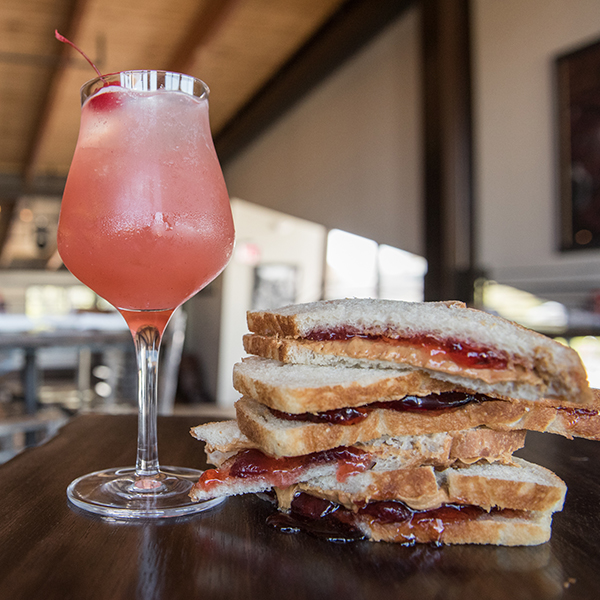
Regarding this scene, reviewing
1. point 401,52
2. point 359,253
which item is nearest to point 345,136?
point 401,52

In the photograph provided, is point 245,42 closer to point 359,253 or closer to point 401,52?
point 401,52

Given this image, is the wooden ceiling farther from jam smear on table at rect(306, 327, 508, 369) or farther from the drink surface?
jam smear on table at rect(306, 327, 508, 369)

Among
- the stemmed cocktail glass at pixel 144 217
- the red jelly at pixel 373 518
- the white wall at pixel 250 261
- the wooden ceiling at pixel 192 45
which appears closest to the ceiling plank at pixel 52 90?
the wooden ceiling at pixel 192 45

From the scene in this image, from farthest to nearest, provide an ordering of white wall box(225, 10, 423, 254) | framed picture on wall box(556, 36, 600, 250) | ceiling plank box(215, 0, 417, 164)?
ceiling plank box(215, 0, 417, 164)
white wall box(225, 10, 423, 254)
framed picture on wall box(556, 36, 600, 250)

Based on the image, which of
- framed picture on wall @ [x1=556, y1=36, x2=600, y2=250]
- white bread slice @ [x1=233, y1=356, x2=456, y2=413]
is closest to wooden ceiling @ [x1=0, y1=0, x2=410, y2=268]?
framed picture on wall @ [x1=556, y1=36, x2=600, y2=250]

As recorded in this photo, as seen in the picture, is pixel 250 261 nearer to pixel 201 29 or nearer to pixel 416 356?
pixel 201 29

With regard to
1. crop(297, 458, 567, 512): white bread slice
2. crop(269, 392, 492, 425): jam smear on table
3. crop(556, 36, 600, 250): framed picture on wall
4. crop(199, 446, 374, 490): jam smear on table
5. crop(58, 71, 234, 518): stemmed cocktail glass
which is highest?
crop(556, 36, 600, 250): framed picture on wall

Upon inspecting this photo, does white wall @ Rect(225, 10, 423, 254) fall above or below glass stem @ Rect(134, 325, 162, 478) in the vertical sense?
above
